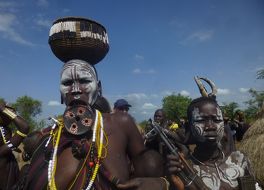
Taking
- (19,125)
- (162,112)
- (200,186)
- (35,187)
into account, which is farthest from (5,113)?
(162,112)

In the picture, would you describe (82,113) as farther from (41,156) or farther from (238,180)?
(238,180)

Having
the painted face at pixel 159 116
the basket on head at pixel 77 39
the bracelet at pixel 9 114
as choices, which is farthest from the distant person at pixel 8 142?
the painted face at pixel 159 116

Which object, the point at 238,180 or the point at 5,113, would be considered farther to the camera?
the point at 5,113

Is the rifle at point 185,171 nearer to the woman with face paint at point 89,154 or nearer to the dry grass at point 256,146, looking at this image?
the woman with face paint at point 89,154

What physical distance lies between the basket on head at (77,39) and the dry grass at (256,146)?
601 cm

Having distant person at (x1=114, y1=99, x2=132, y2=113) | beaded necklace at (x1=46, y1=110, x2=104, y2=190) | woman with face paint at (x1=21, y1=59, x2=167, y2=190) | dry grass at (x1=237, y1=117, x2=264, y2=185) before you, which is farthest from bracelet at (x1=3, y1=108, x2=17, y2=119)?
dry grass at (x1=237, y1=117, x2=264, y2=185)

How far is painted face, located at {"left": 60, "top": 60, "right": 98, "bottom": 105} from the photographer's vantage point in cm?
267

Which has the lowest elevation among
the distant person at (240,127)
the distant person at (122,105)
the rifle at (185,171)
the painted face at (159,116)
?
the rifle at (185,171)

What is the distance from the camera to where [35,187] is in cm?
234

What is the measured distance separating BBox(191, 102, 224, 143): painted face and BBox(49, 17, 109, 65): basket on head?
106 centimetres

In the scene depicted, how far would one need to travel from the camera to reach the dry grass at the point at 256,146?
7936mm

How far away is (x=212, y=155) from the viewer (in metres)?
3.23

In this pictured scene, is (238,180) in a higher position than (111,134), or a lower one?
lower

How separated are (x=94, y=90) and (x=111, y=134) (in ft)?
1.44
